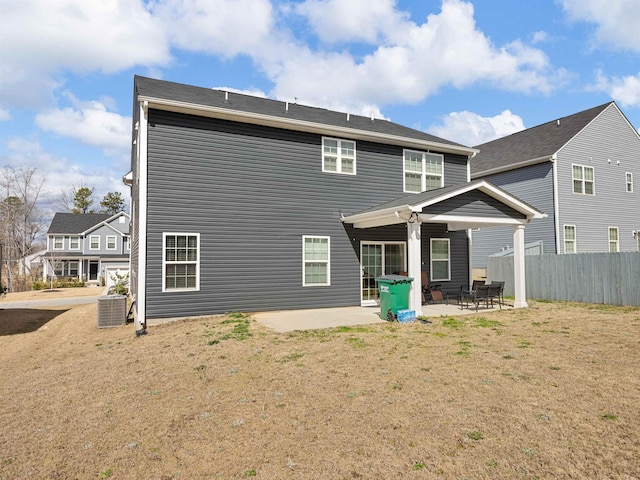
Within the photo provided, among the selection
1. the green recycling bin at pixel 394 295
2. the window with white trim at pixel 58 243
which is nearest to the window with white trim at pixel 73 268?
the window with white trim at pixel 58 243

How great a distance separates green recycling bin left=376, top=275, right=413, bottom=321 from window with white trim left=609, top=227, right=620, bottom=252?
52.0 feet

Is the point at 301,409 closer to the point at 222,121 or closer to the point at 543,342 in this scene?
the point at 543,342

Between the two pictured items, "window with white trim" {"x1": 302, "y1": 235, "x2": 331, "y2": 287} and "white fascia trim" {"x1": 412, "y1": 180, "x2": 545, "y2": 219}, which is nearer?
"white fascia trim" {"x1": 412, "y1": 180, "x2": 545, "y2": 219}

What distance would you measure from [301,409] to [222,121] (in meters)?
8.83

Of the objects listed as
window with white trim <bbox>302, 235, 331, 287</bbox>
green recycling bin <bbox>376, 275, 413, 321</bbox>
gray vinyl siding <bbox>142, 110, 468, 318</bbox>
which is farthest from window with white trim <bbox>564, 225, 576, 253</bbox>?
window with white trim <bbox>302, 235, 331, 287</bbox>

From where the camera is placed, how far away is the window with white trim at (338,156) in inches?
486

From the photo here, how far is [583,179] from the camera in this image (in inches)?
730

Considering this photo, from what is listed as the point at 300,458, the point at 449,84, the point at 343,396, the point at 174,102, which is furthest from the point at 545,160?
the point at 300,458

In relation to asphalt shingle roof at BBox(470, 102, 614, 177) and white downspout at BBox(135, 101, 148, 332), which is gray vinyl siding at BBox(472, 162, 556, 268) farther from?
white downspout at BBox(135, 101, 148, 332)

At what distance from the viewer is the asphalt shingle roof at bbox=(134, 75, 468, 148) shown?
10.9 meters

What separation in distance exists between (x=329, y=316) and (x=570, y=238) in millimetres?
13840

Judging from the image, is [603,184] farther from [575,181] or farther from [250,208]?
[250,208]

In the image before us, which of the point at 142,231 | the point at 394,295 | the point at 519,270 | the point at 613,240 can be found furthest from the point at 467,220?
the point at 613,240

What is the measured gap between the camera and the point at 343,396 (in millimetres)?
4691
